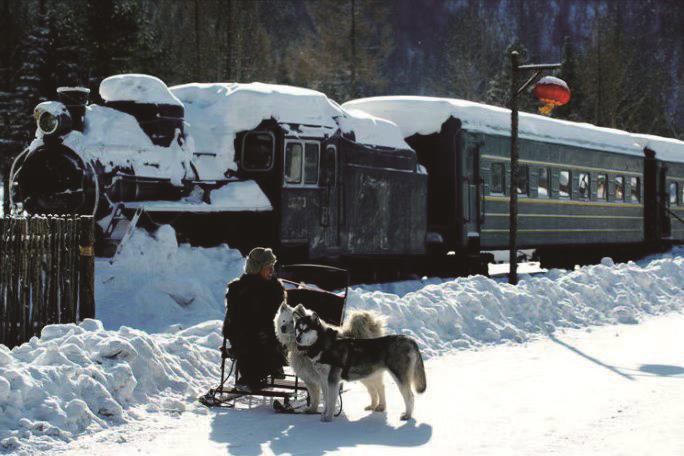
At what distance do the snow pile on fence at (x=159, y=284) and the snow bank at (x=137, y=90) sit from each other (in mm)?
2144

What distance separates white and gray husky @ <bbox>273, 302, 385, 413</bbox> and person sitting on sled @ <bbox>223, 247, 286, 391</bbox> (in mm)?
281

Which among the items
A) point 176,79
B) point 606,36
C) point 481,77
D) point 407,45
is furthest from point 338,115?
point 407,45

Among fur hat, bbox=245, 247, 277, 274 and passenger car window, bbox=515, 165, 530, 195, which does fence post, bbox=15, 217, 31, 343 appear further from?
passenger car window, bbox=515, 165, 530, 195

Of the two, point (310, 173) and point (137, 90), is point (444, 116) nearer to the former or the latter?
point (310, 173)

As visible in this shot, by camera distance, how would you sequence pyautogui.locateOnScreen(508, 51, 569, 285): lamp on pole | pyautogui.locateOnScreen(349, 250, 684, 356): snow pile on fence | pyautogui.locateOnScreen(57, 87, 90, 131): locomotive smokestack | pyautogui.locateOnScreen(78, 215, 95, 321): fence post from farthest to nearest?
pyautogui.locateOnScreen(508, 51, 569, 285): lamp on pole < pyautogui.locateOnScreen(57, 87, 90, 131): locomotive smokestack < pyautogui.locateOnScreen(349, 250, 684, 356): snow pile on fence < pyautogui.locateOnScreen(78, 215, 95, 321): fence post

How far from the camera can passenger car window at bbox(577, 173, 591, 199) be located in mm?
23656

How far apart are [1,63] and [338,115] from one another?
42.8 m

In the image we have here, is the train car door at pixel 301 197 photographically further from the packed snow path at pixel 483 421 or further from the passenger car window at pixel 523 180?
the passenger car window at pixel 523 180

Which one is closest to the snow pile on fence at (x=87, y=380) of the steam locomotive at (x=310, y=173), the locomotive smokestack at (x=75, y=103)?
the steam locomotive at (x=310, y=173)

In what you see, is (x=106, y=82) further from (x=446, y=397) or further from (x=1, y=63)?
(x=1, y=63)

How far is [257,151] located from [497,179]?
6563 millimetres

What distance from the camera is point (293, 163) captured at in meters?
15.5

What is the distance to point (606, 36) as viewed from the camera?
66.1 m

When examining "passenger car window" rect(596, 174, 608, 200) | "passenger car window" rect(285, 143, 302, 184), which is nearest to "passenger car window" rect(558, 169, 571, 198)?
"passenger car window" rect(596, 174, 608, 200)
